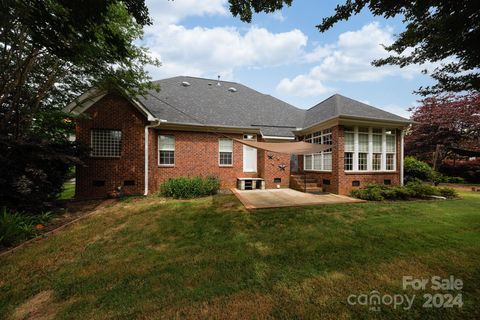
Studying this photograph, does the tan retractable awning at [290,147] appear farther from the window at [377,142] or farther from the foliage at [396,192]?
the window at [377,142]

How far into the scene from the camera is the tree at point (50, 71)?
2.97 metres

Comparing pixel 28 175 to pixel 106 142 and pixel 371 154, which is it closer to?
pixel 106 142

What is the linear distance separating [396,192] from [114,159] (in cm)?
1257

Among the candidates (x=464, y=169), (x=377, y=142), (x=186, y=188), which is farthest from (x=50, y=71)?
(x=464, y=169)

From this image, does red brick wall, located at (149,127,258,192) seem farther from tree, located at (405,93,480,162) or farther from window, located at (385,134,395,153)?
tree, located at (405,93,480,162)

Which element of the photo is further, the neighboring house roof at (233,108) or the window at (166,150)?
the window at (166,150)

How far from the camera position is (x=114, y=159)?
28.8ft

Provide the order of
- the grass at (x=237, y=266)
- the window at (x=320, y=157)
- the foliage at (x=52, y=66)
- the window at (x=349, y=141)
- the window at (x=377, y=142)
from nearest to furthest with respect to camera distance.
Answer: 1. the grass at (x=237, y=266)
2. the foliage at (x=52, y=66)
3. the window at (x=349, y=141)
4. the window at (x=377, y=142)
5. the window at (x=320, y=157)

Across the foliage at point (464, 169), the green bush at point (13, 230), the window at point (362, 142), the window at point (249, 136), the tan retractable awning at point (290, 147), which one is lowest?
the green bush at point (13, 230)

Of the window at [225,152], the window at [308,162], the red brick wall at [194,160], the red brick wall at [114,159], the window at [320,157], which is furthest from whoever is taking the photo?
the window at [308,162]

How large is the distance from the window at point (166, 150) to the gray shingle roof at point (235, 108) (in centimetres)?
109

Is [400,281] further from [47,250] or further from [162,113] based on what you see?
[162,113]

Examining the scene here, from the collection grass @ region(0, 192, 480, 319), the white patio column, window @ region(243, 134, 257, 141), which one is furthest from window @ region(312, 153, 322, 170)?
grass @ region(0, 192, 480, 319)

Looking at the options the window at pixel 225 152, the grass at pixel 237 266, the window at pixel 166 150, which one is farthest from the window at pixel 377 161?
the window at pixel 166 150
